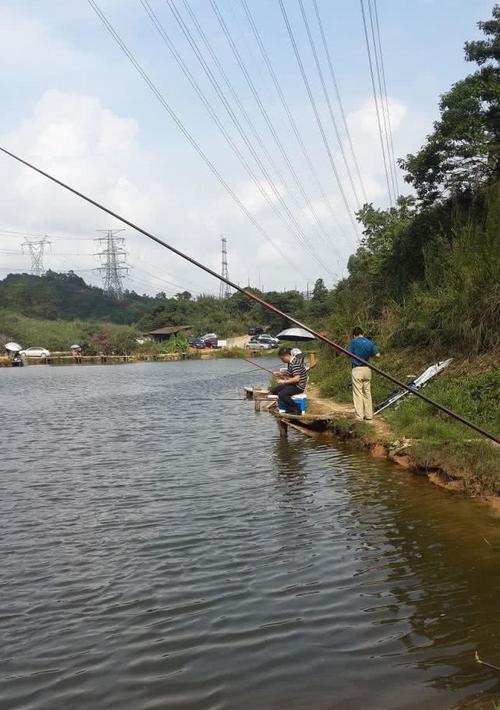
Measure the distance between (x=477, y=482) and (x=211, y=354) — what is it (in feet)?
221

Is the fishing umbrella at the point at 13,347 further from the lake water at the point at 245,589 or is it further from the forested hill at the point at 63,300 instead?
the lake water at the point at 245,589

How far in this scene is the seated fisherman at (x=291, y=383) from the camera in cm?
1386

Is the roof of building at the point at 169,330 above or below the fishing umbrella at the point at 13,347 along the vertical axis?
above

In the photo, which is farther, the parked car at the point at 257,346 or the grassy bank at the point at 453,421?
the parked car at the point at 257,346

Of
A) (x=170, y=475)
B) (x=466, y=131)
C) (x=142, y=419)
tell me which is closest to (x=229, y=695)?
(x=170, y=475)

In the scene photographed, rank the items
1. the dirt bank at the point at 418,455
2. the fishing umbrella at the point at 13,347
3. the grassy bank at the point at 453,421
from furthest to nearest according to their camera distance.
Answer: the fishing umbrella at the point at 13,347 → the grassy bank at the point at 453,421 → the dirt bank at the point at 418,455

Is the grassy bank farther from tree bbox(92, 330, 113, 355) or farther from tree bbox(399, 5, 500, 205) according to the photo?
tree bbox(92, 330, 113, 355)

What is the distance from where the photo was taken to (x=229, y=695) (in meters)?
4.29

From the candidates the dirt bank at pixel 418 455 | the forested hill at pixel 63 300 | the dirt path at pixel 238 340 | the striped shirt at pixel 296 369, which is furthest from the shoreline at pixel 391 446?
the forested hill at pixel 63 300

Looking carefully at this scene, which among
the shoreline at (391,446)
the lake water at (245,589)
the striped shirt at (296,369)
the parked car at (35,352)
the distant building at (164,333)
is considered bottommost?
the lake water at (245,589)

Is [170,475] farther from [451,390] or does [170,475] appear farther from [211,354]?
[211,354]

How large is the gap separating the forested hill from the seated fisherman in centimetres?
9452

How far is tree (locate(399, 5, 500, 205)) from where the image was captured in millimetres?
18922

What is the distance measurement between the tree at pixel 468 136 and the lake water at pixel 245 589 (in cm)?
1168
